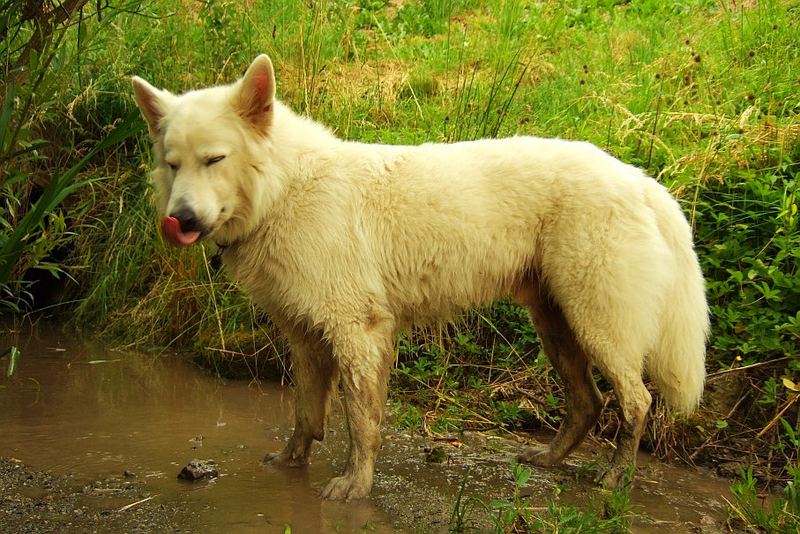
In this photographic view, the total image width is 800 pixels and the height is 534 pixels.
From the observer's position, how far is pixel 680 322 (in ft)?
14.4

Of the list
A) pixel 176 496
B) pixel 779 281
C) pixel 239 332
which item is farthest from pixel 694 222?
pixel 176 496

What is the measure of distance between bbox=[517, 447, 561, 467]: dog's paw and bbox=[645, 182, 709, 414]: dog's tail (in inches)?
27.0

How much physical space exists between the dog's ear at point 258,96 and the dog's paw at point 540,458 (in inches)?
83.5

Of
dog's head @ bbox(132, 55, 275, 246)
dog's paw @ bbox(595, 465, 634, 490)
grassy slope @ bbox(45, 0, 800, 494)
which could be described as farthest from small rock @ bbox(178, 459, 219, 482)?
dog's paw @ bbox(595, 465, 634, 490)

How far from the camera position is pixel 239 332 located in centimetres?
596

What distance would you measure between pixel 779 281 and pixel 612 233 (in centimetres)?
129

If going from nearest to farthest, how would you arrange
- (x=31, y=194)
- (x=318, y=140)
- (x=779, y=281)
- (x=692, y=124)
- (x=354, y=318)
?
1. (x=354, y=318)
2. (x=318, y=140)
3. (x=779, y=281)
4. (x=692, y=124)
5. (x=31, y=194)

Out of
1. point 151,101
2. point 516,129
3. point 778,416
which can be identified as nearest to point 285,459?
point 151,101

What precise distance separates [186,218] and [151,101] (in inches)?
26.6

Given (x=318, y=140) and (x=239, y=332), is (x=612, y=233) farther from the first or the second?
(x=239, y=332)

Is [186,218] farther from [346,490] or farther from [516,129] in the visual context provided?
[516,129]

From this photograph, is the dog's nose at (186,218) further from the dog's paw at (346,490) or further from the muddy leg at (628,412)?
the muddy leg at (628,412)

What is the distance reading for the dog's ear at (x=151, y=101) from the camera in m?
4.17

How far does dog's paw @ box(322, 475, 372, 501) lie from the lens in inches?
159
